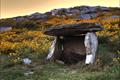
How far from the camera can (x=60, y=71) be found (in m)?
Answer: 19.4

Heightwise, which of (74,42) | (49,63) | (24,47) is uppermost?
(74,42)

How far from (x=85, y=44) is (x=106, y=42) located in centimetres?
385

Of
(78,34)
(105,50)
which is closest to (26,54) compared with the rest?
(78,34)

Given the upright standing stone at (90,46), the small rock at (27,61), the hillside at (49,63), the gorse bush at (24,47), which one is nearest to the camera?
the hillside at (49,63)

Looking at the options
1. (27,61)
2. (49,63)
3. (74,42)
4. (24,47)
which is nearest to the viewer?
(49,63)

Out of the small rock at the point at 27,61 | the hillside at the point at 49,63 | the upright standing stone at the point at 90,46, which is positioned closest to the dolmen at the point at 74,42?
the upright standing stone at the point at 90,46

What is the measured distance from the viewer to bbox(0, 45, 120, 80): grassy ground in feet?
56.1

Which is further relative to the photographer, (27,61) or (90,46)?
(27,61)

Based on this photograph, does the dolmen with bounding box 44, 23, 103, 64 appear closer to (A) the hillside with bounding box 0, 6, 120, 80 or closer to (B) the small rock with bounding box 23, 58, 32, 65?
(A) the hillside with bounding box 0, 6, 120, 80

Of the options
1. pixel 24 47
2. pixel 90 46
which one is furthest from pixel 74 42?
pixel 24 47

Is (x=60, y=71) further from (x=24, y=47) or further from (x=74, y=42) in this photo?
(x=24, y=47)

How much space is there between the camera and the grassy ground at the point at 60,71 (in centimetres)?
Answer: 1711

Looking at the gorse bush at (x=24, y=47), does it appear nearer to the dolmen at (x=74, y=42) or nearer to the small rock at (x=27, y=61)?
the small rock at (x=27, y=61)

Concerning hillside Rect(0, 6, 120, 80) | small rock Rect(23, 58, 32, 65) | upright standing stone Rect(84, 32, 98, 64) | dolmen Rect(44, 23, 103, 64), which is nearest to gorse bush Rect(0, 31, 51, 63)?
hillside Rect(0, 6, 120, 80)
